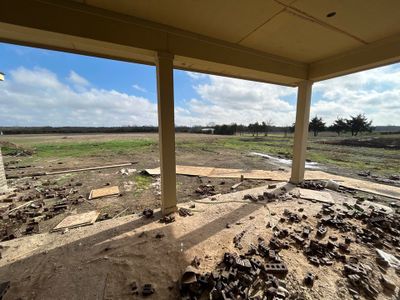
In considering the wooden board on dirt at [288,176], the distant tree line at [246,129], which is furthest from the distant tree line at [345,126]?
the wooden board on dirt at [288,176]

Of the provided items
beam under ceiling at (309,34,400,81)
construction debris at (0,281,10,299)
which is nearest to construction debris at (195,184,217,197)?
construction debris at (0,281,10,299)

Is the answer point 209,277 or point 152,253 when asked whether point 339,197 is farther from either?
point 152,253

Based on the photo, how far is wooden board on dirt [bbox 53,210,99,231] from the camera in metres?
2.83

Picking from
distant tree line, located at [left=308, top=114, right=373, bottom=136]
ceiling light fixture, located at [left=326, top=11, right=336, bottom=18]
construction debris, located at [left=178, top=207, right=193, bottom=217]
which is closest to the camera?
ceiling light fixture, located at [left=326, top=11, right=336, bottom=18]

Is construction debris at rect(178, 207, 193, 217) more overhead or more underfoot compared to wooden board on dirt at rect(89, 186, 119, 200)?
more overhead

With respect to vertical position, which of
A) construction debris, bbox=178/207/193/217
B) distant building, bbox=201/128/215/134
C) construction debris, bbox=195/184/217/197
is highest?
distant building, bbox=201/128/215/134

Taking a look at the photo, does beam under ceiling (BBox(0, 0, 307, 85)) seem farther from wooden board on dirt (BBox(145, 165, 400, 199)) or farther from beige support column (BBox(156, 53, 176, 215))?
wooden board on dirt (BBox(145, 165, 400, 199))

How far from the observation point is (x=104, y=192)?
14.0 ft

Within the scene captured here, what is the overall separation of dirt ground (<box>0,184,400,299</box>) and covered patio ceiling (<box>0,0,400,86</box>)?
101 inches

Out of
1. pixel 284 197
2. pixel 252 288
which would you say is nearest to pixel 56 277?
pixel 252 288

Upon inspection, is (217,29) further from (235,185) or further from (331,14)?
(235,185)

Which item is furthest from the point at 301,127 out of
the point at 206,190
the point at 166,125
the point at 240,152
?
the point at 240,152

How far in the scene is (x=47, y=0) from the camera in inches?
74.7

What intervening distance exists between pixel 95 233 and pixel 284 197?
138 inches
